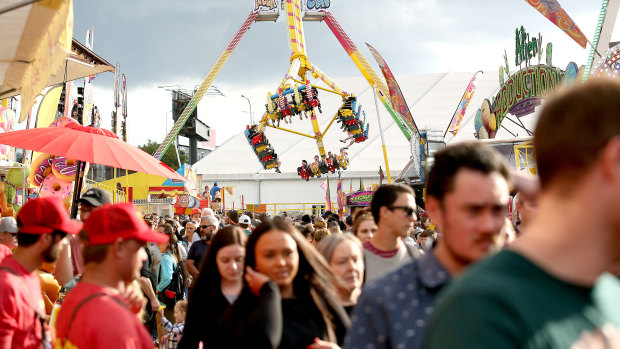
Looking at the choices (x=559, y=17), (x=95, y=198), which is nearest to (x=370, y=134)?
(x=559, y=17)

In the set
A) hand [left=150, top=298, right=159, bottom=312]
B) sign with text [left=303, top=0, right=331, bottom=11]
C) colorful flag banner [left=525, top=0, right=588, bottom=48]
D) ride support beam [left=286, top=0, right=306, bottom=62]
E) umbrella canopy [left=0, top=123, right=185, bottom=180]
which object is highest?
sign with text [left=303, top=0, right=331, bottom=11]

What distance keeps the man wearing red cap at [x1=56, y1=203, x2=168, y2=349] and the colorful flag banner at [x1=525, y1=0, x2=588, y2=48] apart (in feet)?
38.5

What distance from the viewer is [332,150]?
52.8 metres

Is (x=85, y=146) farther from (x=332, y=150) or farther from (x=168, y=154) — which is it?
(x=168, y=154)

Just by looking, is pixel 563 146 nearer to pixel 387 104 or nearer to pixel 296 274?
pixel 296 274

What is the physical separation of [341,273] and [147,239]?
1292 mm

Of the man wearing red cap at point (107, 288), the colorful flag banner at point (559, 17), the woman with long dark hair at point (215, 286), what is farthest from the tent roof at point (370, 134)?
the man wearing red cap at point (107, 288)

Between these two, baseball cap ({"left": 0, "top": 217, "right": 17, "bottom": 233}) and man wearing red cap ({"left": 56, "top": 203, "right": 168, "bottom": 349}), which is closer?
man wearing red cap ({"left": 56, "top": 203, "right": 168, "bottom": 349})

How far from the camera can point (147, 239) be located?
2.60 meters

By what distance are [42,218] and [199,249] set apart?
11.5 feet

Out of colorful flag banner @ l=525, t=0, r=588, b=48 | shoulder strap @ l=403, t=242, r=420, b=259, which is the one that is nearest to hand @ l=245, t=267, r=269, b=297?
shoulder strap @ l=403, t=242, r=420, b=259

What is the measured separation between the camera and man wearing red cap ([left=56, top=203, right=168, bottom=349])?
227 centimetres

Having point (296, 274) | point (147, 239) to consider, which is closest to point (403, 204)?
point (296, 274)

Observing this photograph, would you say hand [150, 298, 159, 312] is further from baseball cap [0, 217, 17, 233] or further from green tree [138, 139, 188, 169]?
green tree [138, 139, 188, 169]
